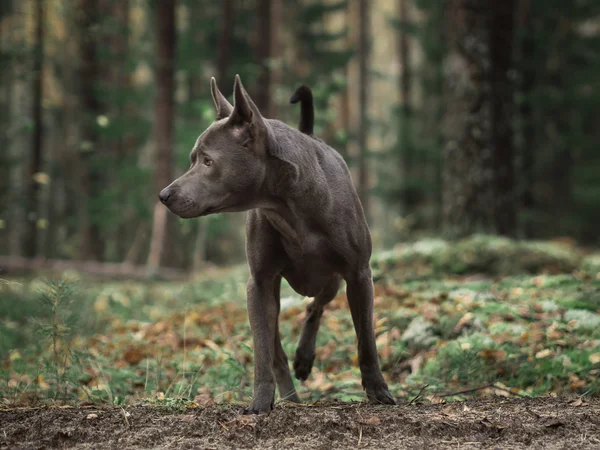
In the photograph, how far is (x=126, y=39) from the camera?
24641 millimetres

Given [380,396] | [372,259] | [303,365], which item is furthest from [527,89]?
[380,396]

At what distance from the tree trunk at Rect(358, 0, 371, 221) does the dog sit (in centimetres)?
2005

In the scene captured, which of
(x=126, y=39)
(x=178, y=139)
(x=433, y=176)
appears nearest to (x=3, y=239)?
(x=126, y=39)

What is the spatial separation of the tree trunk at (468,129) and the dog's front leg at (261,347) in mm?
6609

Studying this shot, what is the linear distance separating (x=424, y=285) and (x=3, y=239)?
79.2ft

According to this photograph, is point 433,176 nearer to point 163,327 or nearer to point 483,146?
point 483,146

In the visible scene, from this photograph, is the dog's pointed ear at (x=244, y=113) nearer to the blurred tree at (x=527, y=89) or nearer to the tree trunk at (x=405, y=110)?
the blurred tree at (x=527, y=89)

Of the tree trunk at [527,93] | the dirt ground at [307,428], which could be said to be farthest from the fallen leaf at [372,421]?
the tree trunk at [527,93]

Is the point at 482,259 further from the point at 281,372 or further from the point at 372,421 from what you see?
the point at 372,421

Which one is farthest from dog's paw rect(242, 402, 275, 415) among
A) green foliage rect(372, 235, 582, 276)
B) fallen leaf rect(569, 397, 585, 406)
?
green foliage rect(372, 235, 582, 276)

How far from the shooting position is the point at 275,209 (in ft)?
14.3

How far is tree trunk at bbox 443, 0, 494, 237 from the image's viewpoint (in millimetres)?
10609

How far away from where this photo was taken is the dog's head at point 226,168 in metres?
4.08

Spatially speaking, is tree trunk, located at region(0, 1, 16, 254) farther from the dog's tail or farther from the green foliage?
the green foliage
